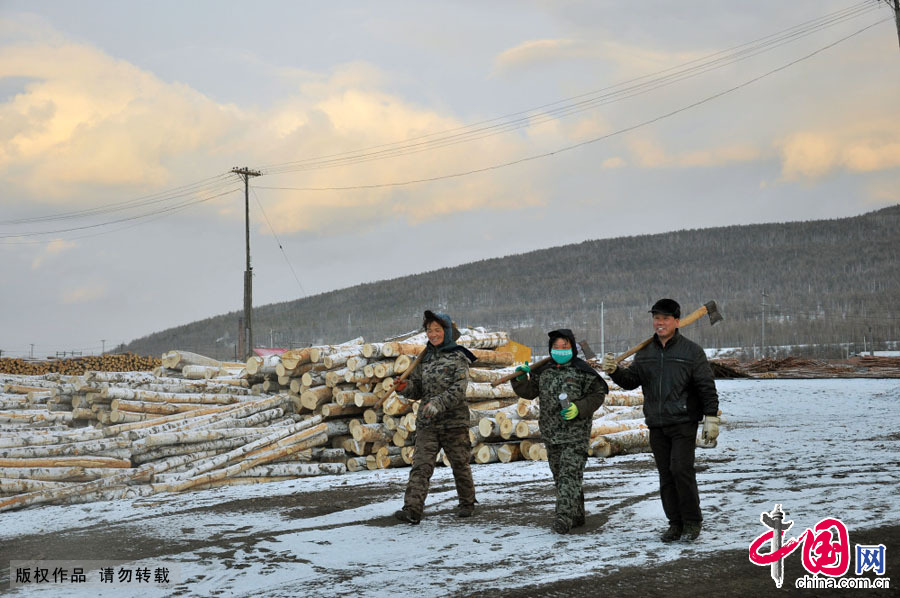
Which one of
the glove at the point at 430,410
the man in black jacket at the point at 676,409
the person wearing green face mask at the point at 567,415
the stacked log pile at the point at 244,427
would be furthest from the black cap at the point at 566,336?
the stacked log pile at the point at 244,427

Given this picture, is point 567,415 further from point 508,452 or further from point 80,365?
point 80,365

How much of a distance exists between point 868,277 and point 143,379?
12200 centimetres

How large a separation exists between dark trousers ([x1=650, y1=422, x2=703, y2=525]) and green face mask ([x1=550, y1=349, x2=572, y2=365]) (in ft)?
3.65

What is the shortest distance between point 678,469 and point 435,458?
2.59 metres

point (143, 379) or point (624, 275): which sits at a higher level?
point (624, 275)

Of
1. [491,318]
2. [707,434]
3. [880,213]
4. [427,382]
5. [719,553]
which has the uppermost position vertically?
[880,213]

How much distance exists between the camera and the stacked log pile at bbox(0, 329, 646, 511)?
11.7 m

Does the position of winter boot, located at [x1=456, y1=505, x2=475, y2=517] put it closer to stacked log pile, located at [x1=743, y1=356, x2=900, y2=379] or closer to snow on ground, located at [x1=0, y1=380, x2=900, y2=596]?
snow on ground, located at [x1=0, y1=380, x2=900, y2=596]

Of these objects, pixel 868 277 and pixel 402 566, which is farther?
pixel 868 277

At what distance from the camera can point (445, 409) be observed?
838cm

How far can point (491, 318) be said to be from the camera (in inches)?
4454

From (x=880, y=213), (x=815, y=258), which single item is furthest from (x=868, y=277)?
(x=880, y=213)

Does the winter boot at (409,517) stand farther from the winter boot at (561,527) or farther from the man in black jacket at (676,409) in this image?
the man in black jacket at (676,409)

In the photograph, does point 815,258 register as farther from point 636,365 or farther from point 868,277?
point 636,365
